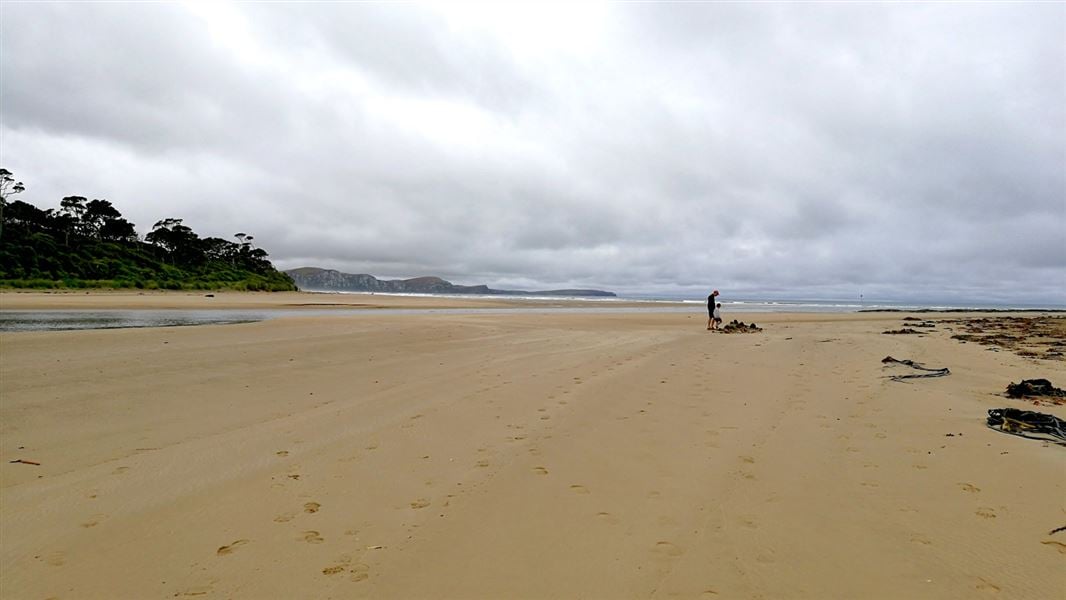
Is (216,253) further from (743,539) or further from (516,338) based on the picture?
(743,539)

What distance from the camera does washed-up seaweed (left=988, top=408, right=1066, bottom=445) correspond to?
5.35 meters

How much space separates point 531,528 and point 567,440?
199cm

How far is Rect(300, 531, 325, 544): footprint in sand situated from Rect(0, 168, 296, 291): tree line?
186 ft

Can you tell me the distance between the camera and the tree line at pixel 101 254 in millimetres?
46750

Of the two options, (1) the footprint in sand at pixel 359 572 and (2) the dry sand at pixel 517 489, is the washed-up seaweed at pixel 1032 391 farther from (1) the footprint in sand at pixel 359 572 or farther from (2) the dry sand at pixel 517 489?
(1) the footprint in sand at pixel 359 572

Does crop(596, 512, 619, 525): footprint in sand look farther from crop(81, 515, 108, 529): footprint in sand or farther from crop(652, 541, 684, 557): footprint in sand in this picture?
crop(81, 515, 108, 529): footprint in sand

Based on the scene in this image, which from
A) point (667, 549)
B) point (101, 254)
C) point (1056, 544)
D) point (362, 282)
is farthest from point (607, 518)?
point (362, 282)

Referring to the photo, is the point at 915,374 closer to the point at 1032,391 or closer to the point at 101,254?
the point at 1032,391

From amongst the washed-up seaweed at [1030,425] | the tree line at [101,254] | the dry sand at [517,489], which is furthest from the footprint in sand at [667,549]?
the tree line at [101,254]

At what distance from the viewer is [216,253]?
8031cm

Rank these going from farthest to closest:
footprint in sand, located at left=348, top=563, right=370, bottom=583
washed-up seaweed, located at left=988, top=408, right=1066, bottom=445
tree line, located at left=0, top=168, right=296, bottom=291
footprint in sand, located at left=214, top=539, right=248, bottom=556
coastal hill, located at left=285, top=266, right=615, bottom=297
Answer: coastal hill, located at left=285, top=266, right=615, bottom=297 < tree line, located at left=0, top=168, right=296, bottom=291 < washed-up seaweed, located at left=988, top=408, right=1066, bottom=445 < footprint in sand, located at left=214, top=539, right=248, bottom=556 < footprint in sand, located at left=348, top=563, right=370, bottom=583

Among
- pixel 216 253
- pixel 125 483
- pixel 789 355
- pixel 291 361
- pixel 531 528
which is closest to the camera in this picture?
pixel 531 528

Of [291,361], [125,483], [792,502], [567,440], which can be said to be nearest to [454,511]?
[567,440]

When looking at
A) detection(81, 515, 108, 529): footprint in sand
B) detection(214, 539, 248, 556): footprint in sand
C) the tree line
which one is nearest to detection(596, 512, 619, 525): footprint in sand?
detection(214, 539, 248, 556): footprint in sand
